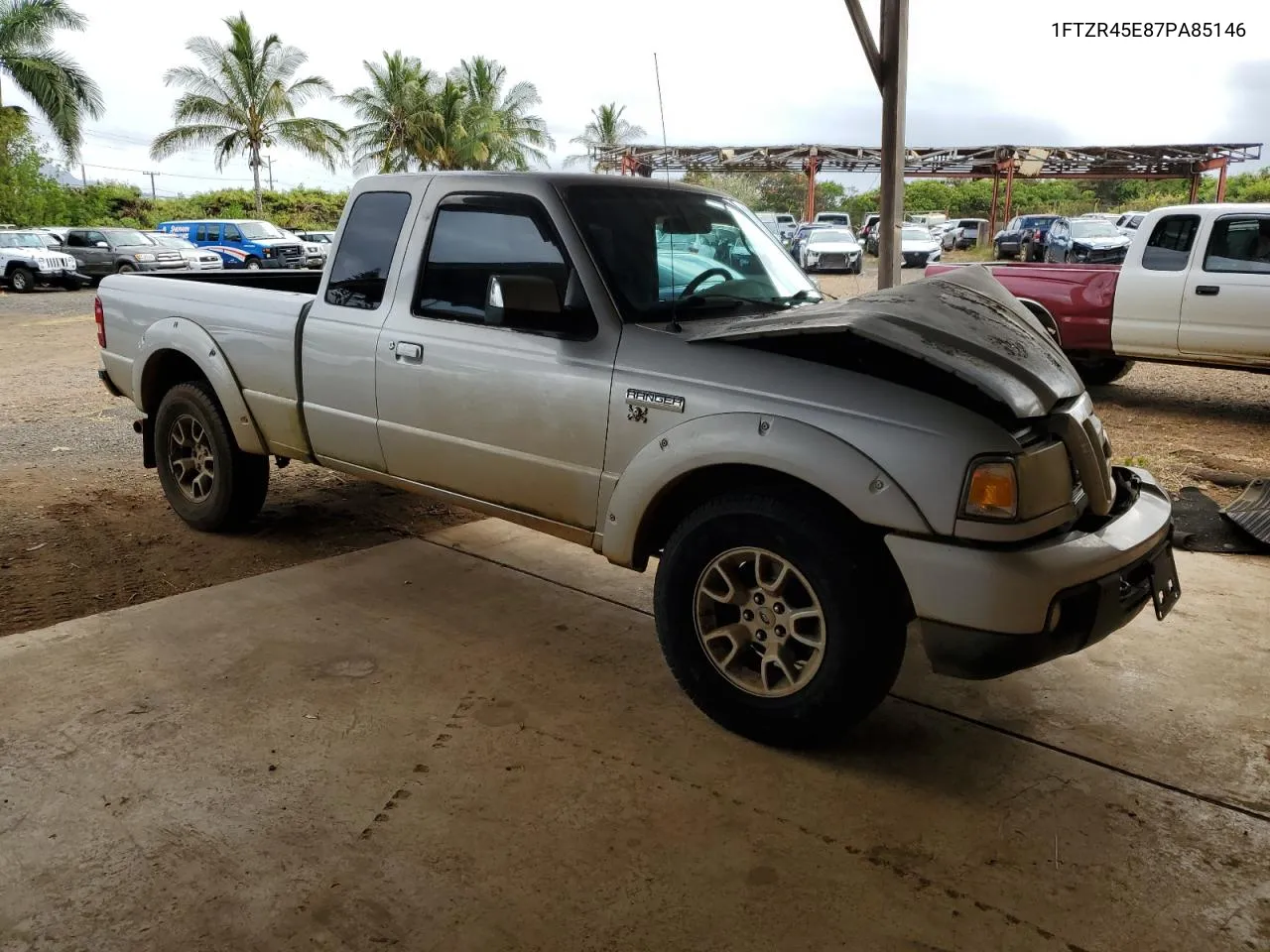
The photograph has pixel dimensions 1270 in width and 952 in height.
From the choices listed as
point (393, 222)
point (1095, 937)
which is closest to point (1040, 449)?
point (1095, 937)

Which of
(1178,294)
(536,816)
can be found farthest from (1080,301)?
(536,816)

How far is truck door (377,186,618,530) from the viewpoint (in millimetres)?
3486

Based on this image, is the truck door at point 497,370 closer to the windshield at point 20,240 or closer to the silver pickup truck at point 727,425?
the silver pickup truck at point 727,425

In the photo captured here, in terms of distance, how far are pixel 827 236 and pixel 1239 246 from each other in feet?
56.7

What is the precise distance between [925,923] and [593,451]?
183 centimetres

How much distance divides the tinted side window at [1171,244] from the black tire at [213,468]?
7744mm

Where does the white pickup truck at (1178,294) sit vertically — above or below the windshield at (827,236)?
below

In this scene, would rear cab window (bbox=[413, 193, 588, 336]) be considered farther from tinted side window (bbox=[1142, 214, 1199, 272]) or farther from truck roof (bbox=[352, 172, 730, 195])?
tinted side window (bbox=[1142, 214, 1199, 272])

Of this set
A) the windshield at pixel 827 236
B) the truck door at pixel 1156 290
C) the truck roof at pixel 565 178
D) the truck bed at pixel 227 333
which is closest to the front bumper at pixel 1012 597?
the truck roof at pixel 565 178

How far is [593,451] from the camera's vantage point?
11.4ft

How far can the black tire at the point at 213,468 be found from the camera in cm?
498

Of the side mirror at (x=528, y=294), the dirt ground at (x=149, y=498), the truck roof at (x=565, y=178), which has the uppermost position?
the truck roof at (x=565, y=178)

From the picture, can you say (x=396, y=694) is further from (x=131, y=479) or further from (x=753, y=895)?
(x=131, y=479)

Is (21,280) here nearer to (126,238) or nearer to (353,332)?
(126,238)
